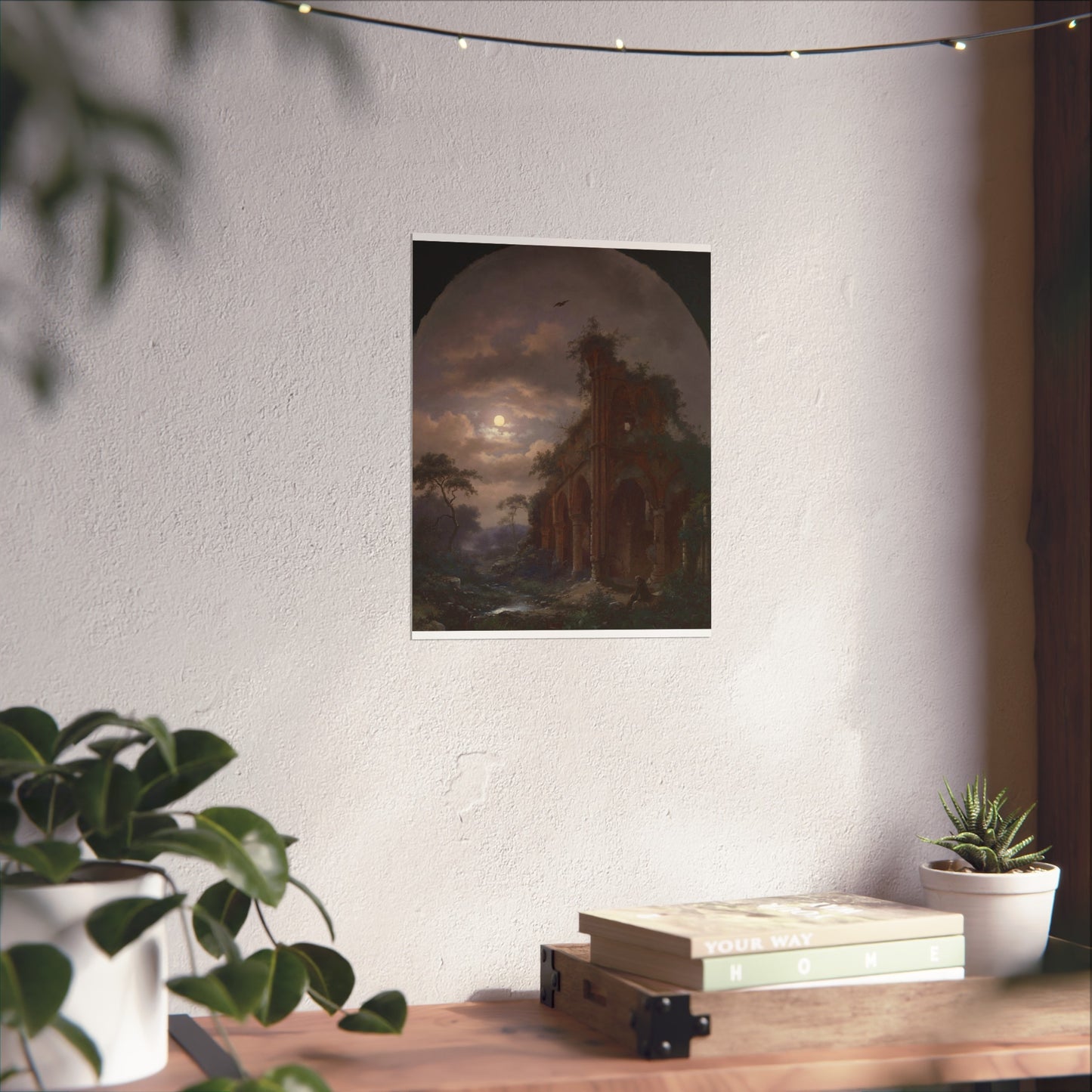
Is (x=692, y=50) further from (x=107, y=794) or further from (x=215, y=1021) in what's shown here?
(x=215, y=1021)

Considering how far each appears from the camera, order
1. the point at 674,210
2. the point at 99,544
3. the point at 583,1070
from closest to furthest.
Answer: the point at 583,1070
the point at 99,544
the point at 674,210

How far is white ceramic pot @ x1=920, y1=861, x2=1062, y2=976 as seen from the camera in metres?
1.30

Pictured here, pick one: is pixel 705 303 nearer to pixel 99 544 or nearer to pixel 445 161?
pixel 445 161

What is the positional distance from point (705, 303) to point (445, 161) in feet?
1.16

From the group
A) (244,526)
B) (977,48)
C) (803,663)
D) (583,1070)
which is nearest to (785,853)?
(803,663)

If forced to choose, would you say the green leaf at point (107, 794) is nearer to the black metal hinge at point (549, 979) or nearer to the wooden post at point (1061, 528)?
the black metal hinge at point (549, 979)

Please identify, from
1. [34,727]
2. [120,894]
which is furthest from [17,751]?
[120,894]

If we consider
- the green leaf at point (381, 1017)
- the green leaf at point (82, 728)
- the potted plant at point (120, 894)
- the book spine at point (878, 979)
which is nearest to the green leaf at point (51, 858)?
the potted plant at point (120, 894)

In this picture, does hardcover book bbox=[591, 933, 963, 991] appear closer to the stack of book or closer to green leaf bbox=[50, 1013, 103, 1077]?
the stack of book

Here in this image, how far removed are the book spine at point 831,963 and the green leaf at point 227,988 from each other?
0.42 metres

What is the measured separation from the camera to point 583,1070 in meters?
1.04

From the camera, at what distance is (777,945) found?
1.13 metres

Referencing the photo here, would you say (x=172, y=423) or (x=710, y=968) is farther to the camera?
(x=172, y=423)

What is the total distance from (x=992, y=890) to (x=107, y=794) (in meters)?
0.94
